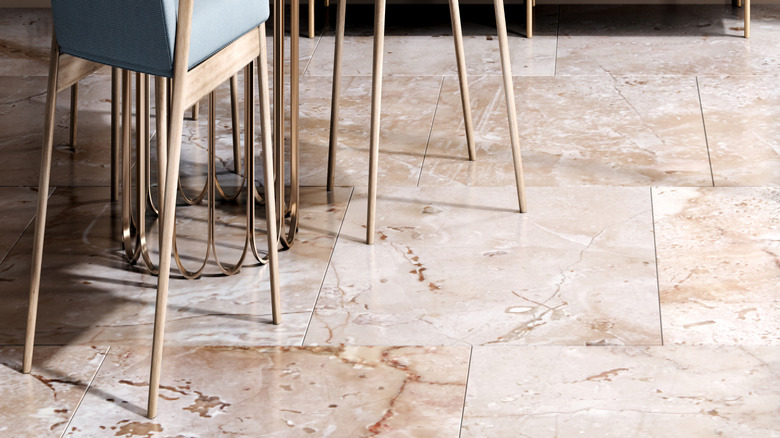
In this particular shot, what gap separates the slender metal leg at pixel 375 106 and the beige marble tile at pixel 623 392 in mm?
535

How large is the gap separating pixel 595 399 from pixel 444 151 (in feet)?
4.13

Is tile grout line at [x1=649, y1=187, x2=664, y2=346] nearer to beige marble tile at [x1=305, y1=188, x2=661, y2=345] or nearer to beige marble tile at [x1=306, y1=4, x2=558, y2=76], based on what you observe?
beige marble tile at [x1=305, y1=188, x2=661, y2=345]

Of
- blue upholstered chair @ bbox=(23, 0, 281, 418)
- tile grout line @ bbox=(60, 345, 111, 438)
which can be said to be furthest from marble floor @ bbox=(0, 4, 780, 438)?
blue upholstered chair @ bbox=(23, 0, 281, 418)

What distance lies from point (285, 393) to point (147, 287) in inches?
21.1

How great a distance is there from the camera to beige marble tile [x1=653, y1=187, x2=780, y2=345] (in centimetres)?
192

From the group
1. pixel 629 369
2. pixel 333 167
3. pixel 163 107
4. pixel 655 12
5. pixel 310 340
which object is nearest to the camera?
pixel 163 107

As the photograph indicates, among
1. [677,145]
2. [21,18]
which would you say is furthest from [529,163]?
[21,18]

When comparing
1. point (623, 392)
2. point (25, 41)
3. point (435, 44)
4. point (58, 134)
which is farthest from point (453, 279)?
point (25, 41)

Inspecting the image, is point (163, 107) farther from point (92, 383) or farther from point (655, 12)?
point (655, 12)

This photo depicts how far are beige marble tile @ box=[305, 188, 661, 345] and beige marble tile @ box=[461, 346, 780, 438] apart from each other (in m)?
0.07

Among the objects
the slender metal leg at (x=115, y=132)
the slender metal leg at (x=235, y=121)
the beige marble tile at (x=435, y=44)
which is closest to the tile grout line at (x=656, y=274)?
the slender metal leg at (x=235, y=121)

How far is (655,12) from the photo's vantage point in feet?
13.7

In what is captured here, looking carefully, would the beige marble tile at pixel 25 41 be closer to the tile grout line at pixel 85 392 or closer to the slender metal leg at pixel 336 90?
the slender metal leg at pixel 336 90

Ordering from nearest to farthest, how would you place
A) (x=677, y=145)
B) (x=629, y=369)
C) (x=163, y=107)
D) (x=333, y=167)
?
(x=163, y=107), (x=629, y=369), (x=333, y=167), (x=677, y=145)
